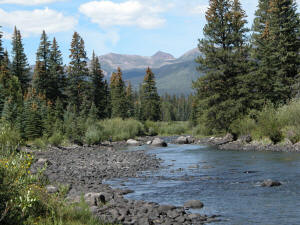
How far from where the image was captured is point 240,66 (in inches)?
1353

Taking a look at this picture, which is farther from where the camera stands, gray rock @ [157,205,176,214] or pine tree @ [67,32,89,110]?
pine tree @ [67,32,89,110]

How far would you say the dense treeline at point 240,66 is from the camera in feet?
113

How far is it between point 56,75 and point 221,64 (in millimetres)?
33948

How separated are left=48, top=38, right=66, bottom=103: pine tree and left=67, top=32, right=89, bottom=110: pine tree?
2.49 metres

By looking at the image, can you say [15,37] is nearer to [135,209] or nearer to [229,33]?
[229,33]

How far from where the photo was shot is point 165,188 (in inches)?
517

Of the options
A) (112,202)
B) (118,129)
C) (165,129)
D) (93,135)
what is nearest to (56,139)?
(93,135)

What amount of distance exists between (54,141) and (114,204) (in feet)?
74.9

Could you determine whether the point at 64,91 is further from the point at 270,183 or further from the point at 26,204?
the point at 26,204

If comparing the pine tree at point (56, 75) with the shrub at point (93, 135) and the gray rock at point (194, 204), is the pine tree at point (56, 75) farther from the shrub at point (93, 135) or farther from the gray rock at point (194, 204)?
the gray rock at point (194, 204)

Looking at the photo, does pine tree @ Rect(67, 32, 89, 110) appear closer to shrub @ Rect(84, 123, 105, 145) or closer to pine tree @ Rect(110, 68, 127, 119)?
pine tree @ Rect(110, 68, 127, 119)

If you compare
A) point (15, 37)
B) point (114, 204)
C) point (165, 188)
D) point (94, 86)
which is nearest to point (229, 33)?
point (165, 188)

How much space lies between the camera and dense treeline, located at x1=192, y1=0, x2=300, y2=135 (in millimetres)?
34312

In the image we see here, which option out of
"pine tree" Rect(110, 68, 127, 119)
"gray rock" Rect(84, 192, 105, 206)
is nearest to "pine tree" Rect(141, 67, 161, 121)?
"pine tree" Rect(110, 68, 127, 119)
